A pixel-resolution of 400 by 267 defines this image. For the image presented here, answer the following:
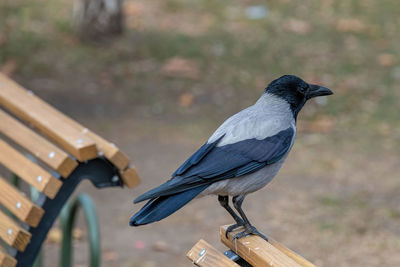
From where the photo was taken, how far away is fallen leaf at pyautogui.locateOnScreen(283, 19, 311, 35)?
1073 cm

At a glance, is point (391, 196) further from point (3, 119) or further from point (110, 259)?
point (3, 119)

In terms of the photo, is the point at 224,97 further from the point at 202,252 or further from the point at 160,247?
the point at 202,252

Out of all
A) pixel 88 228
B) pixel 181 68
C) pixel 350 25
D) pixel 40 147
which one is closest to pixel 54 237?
pixel 88 228

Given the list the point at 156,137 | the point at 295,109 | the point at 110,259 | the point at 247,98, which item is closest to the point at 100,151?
the point at 295,109

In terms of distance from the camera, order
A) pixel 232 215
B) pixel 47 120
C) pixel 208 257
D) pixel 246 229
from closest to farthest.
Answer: pixel 208 257, pixel 246 229, pixel 232 215, pixel 47 120

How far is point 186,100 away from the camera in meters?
8.75

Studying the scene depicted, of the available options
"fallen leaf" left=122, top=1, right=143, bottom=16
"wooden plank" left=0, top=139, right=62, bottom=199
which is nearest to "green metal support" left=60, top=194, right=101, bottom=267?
"wooden plank" left=0, top=139, right=62, bottom=199

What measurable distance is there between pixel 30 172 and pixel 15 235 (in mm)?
327

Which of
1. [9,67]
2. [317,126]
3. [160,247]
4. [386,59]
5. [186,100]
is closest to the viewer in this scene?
[160,247]

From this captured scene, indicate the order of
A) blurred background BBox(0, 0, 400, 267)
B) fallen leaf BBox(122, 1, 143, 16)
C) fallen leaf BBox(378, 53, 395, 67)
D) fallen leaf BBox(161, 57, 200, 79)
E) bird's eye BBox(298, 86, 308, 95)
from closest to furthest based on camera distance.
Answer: bird's eye BBox(298, 86, 308, 95) < blurred background BBox(0, 0, 400, 267) < fallen leaf BBox(161, 57, 200, 79) < fallen leaf BBox(378, 53, 395, 67) < fallen leaf BBox(122, 1, 143, 16)

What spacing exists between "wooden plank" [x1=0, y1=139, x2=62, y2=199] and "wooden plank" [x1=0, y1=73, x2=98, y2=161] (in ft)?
0.52

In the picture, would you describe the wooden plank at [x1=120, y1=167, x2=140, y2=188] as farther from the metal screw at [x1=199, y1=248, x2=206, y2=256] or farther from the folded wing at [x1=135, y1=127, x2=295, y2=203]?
the metal screw at [x1=199, y1=248, x2=206, y2=256]

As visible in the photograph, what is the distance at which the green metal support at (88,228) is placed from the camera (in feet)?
13.2

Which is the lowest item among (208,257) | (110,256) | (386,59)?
(208,257)
